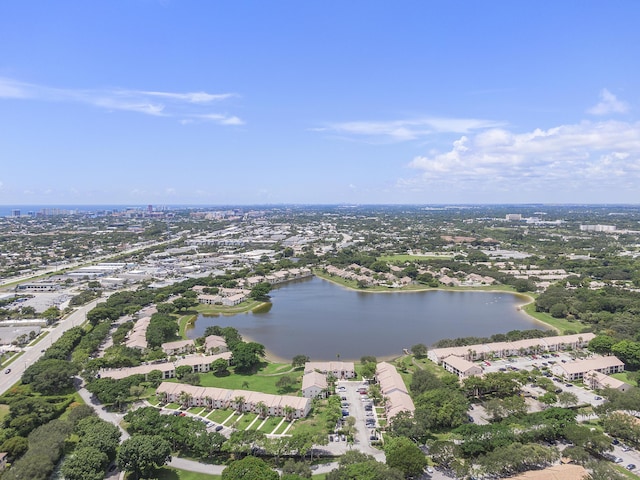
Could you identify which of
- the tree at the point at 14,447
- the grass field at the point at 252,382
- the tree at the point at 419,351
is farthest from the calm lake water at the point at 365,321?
the tree at the point at 14,447

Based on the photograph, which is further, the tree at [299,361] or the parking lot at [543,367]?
the tree at [299,361]

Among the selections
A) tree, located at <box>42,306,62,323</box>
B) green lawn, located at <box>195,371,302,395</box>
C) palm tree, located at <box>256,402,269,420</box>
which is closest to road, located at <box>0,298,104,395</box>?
tree, located at <box>42,306,62,323</box>

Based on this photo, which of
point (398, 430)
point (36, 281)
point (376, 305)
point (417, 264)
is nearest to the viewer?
point (398, 430)

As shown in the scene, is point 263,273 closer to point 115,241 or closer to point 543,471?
point 543,471

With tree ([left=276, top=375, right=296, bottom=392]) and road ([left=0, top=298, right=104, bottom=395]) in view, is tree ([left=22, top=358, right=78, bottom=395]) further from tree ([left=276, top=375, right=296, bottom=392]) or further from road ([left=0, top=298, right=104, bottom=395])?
tree ([left=276, top=375, right=296, bottom=392])

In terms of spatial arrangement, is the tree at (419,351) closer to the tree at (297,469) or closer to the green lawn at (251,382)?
the green lawn at (251,382)

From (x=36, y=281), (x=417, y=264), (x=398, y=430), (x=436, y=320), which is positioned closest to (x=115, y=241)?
(x=36, y=281)
